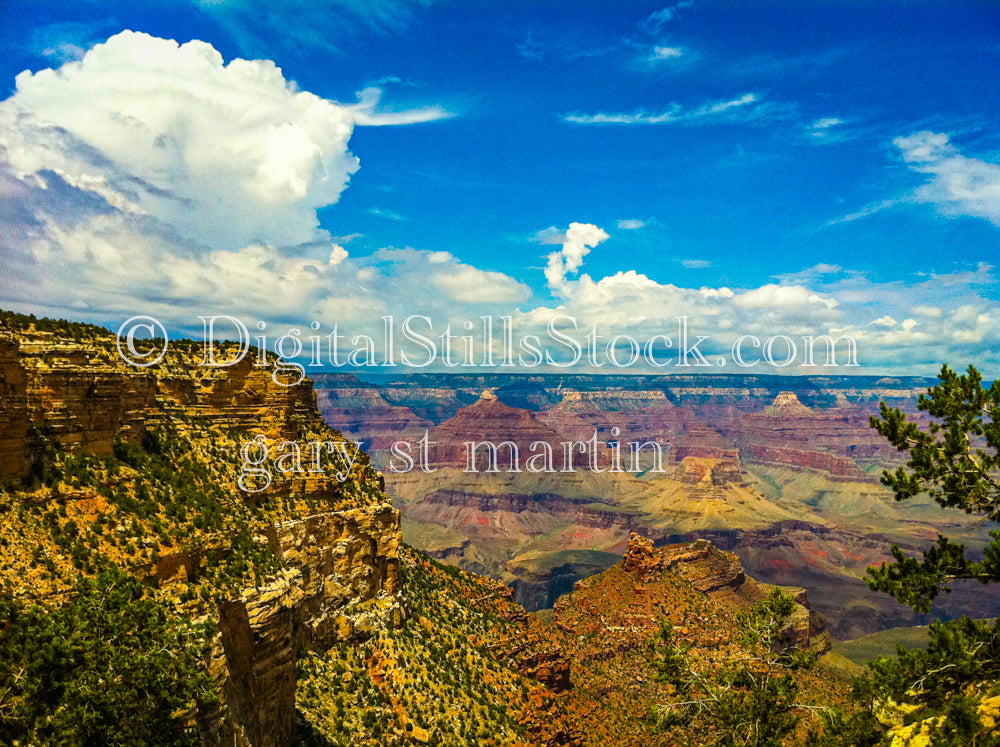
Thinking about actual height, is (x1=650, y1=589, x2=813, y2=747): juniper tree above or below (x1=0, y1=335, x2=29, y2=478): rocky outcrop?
below

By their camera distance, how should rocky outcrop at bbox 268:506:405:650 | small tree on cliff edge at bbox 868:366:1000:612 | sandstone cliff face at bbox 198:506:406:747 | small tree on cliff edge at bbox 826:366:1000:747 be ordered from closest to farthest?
1. small tree on cliff edge at bbox 826:366:1000:747
2. small tree on cliff edge at bbox 868:366:1000:612
3. sandstone cliff face at bbox 198:506:406:747
4. rocky outcrop at bbox 268:506:405:650

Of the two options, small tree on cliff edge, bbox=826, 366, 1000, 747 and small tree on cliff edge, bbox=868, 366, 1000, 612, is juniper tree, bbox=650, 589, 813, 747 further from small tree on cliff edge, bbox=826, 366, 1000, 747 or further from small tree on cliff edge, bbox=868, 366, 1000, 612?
small tree on cliff edge, bbox=868, 366, 1000, 612

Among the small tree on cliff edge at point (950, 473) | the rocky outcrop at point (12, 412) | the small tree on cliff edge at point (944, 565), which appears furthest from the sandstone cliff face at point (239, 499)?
the small tree on cliff edge at point (950, 473)

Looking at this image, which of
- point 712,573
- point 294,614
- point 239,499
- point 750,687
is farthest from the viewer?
point 712,573

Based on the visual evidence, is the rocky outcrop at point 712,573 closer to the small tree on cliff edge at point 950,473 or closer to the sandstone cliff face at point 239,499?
the sandstone cliff face at point 239,499

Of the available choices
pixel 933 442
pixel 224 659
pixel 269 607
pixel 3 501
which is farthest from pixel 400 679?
pixel 933 442

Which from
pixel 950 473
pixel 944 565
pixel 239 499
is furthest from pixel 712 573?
pixel 950 473

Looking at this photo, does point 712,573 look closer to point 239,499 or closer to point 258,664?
point 239,499

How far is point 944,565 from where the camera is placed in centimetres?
2122

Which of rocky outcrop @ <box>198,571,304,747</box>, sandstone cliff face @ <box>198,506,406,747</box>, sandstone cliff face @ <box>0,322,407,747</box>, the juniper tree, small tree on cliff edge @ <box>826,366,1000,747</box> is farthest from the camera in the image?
sandstone cliff face @ <box>198,506,406,747</box>

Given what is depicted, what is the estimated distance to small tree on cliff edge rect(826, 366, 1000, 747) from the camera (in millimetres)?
19234

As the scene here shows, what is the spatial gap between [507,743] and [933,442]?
36466 millimetres

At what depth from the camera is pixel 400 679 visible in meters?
41.2

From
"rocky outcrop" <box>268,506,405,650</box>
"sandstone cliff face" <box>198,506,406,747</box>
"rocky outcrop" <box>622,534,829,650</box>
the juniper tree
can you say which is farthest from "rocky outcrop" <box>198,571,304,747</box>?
"rocky outcrop" <box>622,534,829,650</box>
